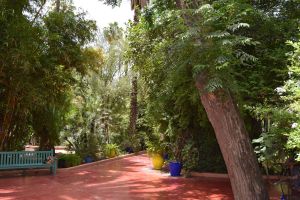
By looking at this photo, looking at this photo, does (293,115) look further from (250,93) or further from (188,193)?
(188,193)

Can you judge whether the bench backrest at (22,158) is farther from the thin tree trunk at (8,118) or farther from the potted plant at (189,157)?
the potted plant at (189,157)

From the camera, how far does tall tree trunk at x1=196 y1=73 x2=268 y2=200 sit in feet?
17.4

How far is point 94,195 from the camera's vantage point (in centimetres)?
718

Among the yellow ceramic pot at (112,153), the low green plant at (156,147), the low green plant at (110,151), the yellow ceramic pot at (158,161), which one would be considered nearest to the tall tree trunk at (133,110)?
the low green plant at (110,151)

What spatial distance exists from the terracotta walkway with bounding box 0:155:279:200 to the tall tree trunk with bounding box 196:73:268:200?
6.77 ft

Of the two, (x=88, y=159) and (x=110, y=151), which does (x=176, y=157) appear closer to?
(x=88, y=159)

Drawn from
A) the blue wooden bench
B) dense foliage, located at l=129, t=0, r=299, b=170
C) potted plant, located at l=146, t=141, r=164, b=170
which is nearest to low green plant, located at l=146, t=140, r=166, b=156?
potted plant, located at l=146, t=141, r=164, b=170

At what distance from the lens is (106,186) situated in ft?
27.3

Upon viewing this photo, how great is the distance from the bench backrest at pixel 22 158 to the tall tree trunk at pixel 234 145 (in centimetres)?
614

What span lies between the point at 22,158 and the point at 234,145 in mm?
6526

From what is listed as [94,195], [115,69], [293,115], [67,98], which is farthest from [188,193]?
[115,69]

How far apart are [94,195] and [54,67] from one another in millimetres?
4131

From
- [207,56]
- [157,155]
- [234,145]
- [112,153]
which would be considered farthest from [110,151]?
[207,56]

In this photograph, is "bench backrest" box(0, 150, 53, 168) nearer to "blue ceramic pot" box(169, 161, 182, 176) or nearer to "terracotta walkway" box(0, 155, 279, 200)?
"terracotta walkway" box(0, 155, 279, 200)
